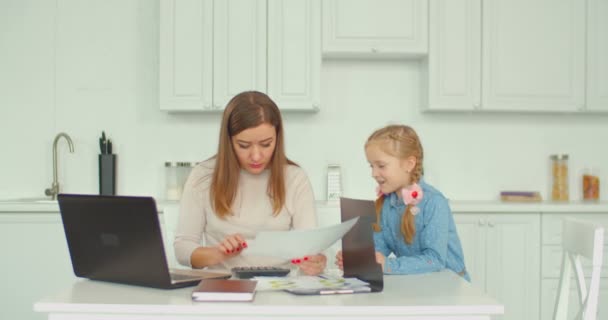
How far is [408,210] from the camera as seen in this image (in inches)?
75.5

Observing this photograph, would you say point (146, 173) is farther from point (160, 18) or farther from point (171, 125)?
point (160, 18)

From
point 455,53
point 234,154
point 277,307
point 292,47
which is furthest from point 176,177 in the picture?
point 277,307

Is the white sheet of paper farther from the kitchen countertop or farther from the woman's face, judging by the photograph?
the kitchen countertop

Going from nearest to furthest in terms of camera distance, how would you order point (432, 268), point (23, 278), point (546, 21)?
point (432, 268) → point (23, 278) → point (546, 21)

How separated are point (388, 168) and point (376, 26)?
1.69 meters

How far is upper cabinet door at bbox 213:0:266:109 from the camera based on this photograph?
3.47 metres

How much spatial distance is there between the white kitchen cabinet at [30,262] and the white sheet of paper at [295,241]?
210 cm

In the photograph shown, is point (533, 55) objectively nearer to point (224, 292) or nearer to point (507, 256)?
point (507, 256)

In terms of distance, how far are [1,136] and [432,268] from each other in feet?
9.37

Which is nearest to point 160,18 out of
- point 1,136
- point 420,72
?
point 1,136

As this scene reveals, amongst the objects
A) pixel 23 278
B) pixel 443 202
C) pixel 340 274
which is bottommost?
pixel 23 278

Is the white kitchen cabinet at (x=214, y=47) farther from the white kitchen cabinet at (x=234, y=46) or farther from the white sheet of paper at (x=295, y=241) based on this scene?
the white sheet of paper at (x=295, y=241)

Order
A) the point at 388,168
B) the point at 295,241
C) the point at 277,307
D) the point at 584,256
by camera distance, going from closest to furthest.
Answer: the point at 277,307 → the point at 295,241 → the point at 584,256 → the point at 388,168

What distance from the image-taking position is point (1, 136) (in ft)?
12.5
